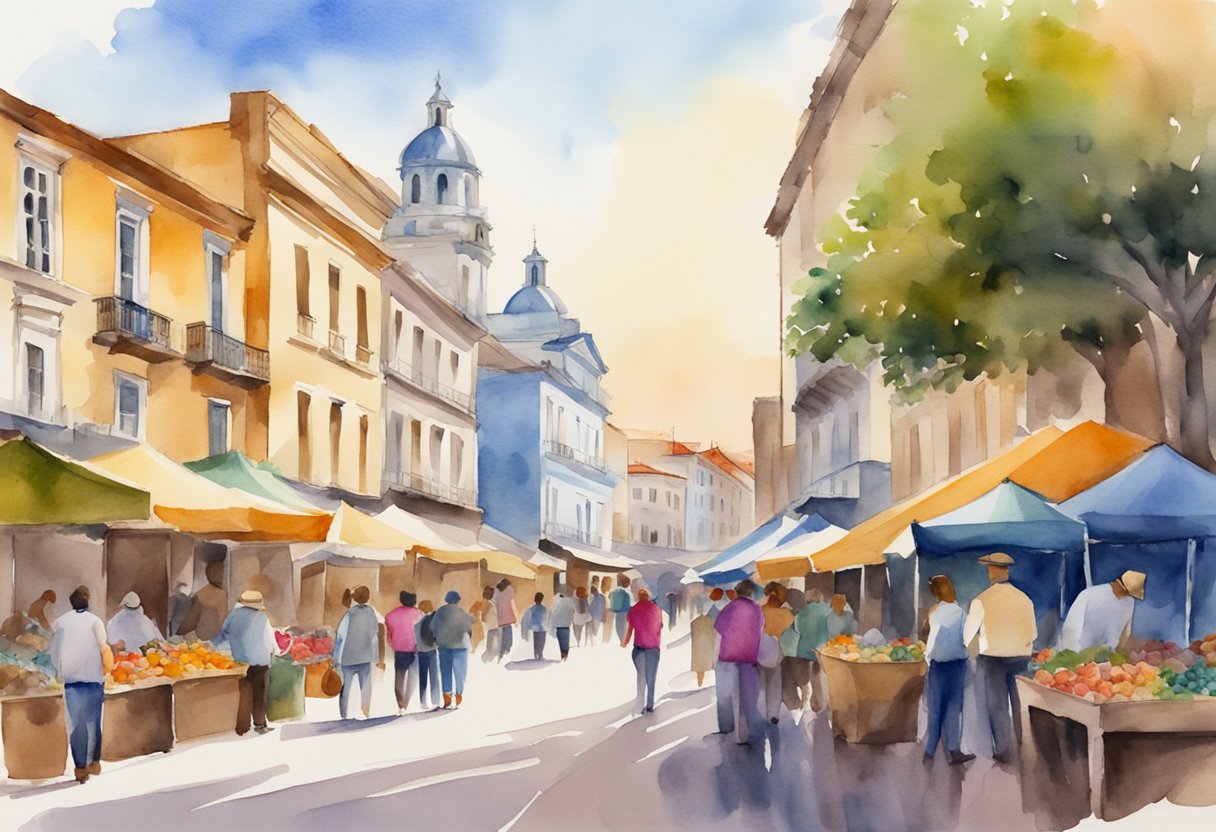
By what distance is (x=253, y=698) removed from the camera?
17.7 m

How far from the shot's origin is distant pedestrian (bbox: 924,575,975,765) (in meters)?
14.4

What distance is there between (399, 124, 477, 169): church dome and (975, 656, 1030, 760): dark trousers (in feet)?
22.9

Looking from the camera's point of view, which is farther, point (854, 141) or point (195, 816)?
point (854, 141)

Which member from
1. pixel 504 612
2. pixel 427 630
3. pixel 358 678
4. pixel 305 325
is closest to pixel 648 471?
pixel 504 612

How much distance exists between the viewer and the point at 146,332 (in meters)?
26.7

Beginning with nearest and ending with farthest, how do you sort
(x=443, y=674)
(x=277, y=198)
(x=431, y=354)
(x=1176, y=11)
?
(x=1176, y=11), (x=443, y=674), (x=277, y=198), (x=431, y=354)

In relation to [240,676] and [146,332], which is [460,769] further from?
[146,332]

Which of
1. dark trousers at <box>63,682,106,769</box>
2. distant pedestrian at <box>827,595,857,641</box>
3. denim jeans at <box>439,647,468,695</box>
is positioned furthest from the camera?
denim jeans at <box>439,647,468,695</box>

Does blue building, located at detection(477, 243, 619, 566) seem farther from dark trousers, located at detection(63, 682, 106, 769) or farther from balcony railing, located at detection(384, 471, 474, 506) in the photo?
dark trousers, located at detection(63, 682, 106, 769)

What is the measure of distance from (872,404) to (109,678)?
2641cm

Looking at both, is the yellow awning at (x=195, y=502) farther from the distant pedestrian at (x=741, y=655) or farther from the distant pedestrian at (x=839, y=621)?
the distant pedestrian at (x=839, y=621)

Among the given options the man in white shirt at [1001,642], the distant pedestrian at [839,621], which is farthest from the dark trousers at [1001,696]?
the distant pedestrian at [839,621]

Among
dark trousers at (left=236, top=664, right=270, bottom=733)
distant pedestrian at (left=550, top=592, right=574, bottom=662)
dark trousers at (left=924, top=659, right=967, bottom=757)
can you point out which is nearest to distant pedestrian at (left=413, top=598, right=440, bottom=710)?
dark trousers at (left=236, top=664, right=270, bottom=733)

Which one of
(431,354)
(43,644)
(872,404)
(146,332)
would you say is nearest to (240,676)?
(43,644)
